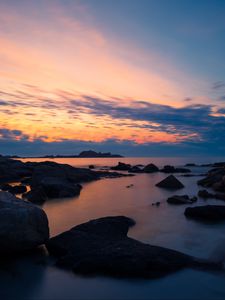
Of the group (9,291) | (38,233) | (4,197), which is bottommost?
(9,291)

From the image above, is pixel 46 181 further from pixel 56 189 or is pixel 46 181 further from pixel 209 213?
pixel 209 213

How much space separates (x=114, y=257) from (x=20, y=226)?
2883mm

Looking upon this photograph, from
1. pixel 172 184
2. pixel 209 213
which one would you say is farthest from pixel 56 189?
pixel 172 184

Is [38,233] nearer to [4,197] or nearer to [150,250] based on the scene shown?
[4,197]

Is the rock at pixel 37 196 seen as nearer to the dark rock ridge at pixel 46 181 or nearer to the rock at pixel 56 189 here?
the dark rock ridge at pixel 46 181

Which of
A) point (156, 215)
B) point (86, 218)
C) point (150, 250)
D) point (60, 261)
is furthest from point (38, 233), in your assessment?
point (156, 215)

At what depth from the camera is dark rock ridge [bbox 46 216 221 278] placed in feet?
25.6

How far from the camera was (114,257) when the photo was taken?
26.7 ft

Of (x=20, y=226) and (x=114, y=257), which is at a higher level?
(x=20, y=226)

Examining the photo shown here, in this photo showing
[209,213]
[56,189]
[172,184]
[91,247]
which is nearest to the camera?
[91,247]

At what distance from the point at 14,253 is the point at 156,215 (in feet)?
28.2

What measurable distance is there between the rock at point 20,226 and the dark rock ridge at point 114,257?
495 mm

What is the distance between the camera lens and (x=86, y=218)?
15.8m

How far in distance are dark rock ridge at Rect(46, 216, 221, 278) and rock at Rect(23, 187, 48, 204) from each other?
1110cm
